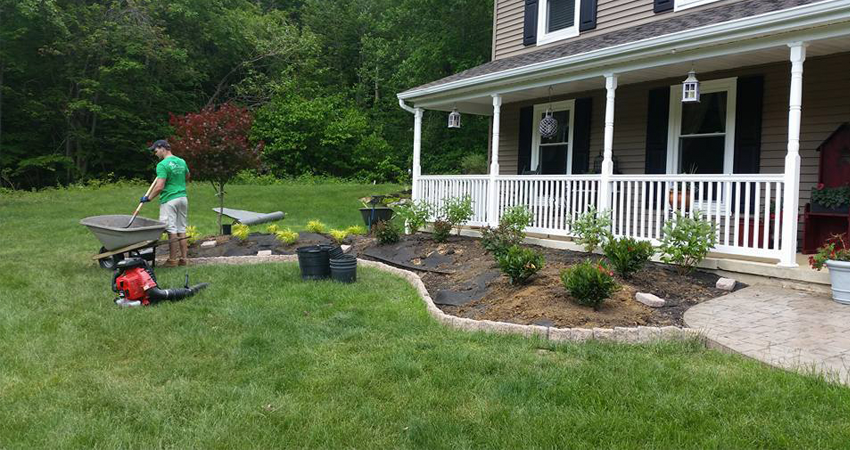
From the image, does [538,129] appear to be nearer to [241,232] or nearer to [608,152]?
[608,152]

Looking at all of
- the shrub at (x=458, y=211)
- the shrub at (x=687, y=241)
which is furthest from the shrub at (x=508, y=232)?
the shrub at (x=687, y=241)

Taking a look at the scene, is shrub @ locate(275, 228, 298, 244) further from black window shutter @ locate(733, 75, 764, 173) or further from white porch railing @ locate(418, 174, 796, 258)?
black window shutter @ locate(733, 75, 764, 173)

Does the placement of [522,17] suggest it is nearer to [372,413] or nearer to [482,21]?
[372,413]

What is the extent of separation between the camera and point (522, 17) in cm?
1142

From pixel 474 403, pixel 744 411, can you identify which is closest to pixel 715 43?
pixel 744 411

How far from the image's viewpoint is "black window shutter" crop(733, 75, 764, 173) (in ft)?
25.2

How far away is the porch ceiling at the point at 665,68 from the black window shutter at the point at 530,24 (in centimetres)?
128

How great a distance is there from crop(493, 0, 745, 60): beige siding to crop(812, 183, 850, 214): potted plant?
10.3 feet

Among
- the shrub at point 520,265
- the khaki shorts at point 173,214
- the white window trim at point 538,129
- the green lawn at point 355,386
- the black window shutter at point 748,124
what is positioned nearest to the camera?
the green lawn at point 355,386

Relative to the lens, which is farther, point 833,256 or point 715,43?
point 715,43

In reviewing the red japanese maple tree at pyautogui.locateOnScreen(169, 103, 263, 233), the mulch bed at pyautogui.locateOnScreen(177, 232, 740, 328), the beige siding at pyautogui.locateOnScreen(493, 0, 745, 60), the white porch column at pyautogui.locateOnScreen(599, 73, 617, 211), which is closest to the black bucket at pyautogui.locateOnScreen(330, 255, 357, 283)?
the mulch bed at pyautogui.locateOnScreen(177, 232, 740, 328)

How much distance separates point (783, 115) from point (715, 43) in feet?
6.48

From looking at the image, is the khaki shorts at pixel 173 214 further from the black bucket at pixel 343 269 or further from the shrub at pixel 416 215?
the shrub at pixel 416 215

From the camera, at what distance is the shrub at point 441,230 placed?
871 cm
